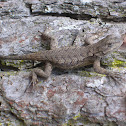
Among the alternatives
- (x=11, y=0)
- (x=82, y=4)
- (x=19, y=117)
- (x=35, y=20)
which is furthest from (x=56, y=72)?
(x=11, y=0)

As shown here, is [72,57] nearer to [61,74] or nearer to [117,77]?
[61,74]

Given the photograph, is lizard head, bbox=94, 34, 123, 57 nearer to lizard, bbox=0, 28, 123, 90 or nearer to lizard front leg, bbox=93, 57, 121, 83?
lizard, bbox=0, 28, 123, 90

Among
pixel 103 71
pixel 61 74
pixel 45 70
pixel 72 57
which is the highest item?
pixel 72 57

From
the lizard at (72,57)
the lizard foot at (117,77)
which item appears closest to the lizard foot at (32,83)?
the lizard at (72,57)

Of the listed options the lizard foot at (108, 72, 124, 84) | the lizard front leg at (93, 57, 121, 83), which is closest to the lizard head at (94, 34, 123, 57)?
the lizard front leg at (93, 57, 121, 83)

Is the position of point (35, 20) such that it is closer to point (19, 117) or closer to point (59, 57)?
point (59, 57)

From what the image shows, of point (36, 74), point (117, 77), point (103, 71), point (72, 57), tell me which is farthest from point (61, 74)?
point (117, 77)

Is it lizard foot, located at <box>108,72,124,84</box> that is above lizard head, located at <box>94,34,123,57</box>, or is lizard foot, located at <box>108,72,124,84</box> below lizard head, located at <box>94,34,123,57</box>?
below

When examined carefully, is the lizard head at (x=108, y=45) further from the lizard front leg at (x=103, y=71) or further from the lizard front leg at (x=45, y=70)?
the lizard front leg at (x=45, y=70)
